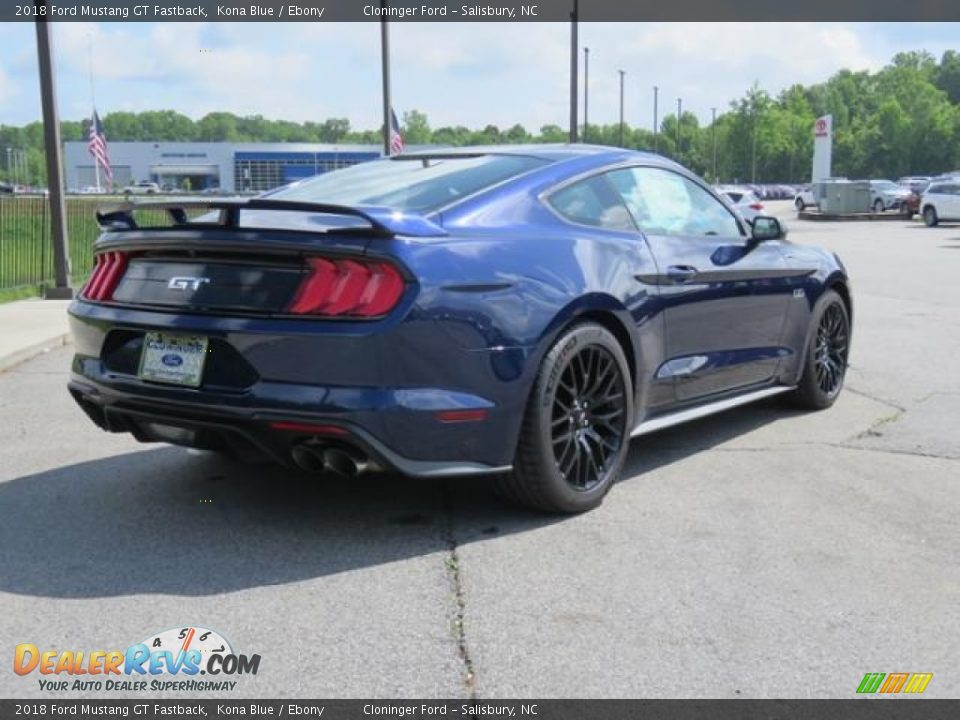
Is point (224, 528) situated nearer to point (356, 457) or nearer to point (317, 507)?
point (317, 507)

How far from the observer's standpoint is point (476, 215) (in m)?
4.06

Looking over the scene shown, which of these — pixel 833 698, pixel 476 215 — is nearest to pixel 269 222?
pixel 476 215

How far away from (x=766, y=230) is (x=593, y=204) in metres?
1.50

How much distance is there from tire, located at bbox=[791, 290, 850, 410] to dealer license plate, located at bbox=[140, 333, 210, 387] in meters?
3.83

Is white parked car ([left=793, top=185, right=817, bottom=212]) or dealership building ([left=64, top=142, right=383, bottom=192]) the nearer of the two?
white parked car ([left=793, top=185, right=817, bottom=212])

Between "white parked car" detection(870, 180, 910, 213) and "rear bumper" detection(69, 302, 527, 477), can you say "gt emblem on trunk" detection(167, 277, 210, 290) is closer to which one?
"rear bumper" detection(69, 302, 527, 477)

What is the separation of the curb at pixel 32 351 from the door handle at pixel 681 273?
18.6 ft

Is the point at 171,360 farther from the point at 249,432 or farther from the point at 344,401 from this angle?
the point at 344,401

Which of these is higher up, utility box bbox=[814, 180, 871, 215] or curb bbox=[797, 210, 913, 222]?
utility box bbox=[814, 180, 871, 215]

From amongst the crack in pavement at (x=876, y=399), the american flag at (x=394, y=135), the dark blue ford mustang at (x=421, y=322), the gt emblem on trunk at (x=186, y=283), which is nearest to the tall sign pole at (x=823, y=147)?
the american flag at (x=394, y=135)

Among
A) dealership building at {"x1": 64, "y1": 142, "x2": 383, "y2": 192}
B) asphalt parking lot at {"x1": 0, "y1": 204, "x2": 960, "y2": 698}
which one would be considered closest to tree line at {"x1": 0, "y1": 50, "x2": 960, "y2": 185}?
dealership building at {"x1": 64, "y1": 142, "x2": 383, "y2": 192}

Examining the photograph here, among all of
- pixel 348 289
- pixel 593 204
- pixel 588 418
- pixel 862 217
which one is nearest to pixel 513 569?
pixel 588 418

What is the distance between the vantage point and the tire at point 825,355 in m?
6.30

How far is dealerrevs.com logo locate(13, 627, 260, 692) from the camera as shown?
2877 millimetres
